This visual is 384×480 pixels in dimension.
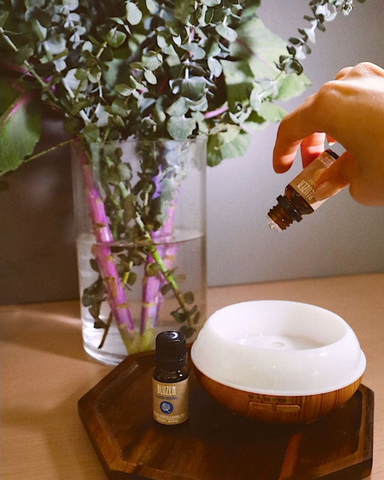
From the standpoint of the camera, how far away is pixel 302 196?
19.4 inches

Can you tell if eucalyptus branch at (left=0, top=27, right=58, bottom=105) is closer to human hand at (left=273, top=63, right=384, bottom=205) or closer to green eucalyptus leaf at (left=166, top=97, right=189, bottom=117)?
green eucalyptus leaf at (left=166, top=97, right=189, bottom=117)

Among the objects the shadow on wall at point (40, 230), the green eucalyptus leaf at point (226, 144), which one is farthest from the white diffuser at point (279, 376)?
the shadow on wall at point (40, 230)

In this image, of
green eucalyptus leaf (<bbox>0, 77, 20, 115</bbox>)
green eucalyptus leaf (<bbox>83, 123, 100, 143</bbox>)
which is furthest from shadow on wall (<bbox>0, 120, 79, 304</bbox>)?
green eucalyptus leaf (<bbox>83, 123, 100, 143</bbox>)

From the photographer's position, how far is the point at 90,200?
2.09 feet

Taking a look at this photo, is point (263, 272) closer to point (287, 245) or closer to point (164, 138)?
point (287, 245)

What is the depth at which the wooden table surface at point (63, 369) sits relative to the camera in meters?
0.47

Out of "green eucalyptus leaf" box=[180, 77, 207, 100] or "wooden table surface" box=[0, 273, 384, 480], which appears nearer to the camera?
"wooden table surface" box=[0, 273, 384, 480]

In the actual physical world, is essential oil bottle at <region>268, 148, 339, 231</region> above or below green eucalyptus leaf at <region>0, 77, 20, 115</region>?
below

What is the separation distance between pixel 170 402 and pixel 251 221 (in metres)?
0.56

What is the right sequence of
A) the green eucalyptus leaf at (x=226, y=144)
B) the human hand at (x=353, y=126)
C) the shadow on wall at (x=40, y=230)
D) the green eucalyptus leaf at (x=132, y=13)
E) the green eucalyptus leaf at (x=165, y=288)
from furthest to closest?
the shadow on wall at (x=40, y=230)
the green eucalyptus leaf at (x=226, y=144)
the green eucalyptus leaf at (x=165, y=288)
the green eucalyptus leaf at (x=132, y=13)
the human hand at (x=353, y=126)

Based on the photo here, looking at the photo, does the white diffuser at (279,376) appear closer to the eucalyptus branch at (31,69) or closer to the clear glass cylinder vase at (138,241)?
the clear glass cylinder vase at (138,241)

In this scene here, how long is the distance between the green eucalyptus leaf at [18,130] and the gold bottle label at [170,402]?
342 mm

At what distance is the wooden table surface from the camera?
18.5 inches

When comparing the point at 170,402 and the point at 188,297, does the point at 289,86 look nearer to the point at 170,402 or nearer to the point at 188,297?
the point at 188,297
